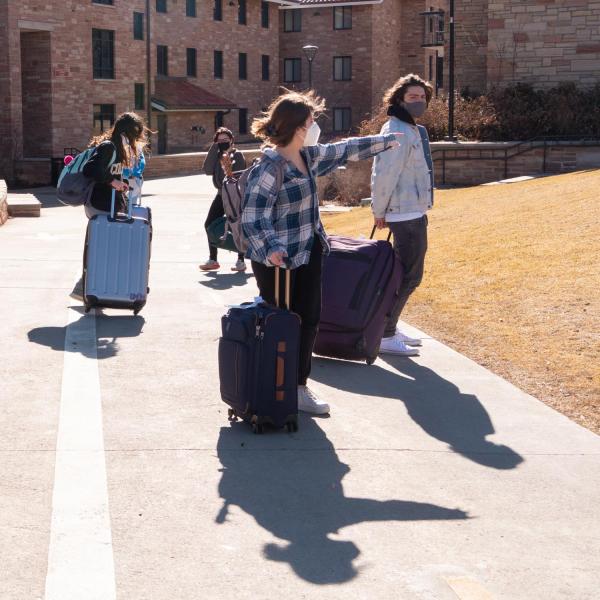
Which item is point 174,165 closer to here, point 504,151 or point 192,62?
point 192,62

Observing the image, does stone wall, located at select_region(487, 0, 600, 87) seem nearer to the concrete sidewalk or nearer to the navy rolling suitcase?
the concrete sidewalk

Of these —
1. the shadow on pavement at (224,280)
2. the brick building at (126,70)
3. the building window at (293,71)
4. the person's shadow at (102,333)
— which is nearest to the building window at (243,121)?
the brick building at (126,70)

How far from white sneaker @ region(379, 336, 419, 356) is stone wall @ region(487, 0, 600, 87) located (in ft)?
81.2

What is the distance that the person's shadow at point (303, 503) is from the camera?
181 inches

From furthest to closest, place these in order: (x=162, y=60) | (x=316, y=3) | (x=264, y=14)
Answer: (x=264, y=14) → (x=316, y=3) → (x=162, y=60)

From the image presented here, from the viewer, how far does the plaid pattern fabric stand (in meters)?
6.48

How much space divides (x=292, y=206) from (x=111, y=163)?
4.30 metres

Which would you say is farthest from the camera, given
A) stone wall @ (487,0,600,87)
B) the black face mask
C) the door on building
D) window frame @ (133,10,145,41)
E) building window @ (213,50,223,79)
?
building window @ (213,50,223,79)

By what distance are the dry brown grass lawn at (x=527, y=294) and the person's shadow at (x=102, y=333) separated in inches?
99.0

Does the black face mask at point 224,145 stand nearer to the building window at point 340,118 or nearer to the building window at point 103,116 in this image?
the building window at point 103,116

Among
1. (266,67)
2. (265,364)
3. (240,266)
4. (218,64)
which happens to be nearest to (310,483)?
(265,364)

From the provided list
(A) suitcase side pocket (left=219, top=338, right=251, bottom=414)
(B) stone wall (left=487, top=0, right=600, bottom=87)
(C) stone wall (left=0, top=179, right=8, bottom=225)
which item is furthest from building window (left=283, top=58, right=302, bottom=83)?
(A) suitcase side pocket (left=219, top=338, right=251, bottom=414)

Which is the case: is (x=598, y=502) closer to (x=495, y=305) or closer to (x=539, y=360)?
(x=539, y=360)

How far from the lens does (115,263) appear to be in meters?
10.4
